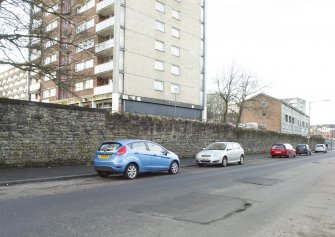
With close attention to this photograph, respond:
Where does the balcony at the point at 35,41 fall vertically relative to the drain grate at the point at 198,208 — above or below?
above

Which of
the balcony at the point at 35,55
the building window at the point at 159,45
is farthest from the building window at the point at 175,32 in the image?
the balcony at the point at 35,55

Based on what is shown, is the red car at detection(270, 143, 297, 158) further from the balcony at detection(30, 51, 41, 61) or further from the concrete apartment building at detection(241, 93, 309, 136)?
the concrete apartment building at detection(241, 93, 309, 136)

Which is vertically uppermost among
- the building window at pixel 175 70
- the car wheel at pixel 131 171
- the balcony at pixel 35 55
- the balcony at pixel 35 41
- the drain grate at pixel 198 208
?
the building window at pixel 175 70

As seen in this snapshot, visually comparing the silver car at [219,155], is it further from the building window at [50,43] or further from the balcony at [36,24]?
the balcony at [36,24]

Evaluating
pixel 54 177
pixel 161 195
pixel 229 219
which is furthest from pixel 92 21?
pixel 229 219

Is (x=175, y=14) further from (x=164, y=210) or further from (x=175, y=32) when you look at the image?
(x=164, y=210)

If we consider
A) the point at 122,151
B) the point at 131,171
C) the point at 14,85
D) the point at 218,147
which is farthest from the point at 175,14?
the point at 14,85

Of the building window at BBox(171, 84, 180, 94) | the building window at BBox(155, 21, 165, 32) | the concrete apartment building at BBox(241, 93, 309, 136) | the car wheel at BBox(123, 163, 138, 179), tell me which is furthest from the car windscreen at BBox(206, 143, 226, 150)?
the concrete apartment building at BBox(241, 93, 309, 136)

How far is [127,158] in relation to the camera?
13.0 metres

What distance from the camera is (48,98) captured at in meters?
49.8

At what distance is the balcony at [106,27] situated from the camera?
38.3m

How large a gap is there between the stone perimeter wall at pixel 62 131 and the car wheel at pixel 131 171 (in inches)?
204

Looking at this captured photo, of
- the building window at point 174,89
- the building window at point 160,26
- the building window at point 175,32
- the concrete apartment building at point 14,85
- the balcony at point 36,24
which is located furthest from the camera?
the building window at point 175,32

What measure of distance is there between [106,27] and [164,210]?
114 ft
